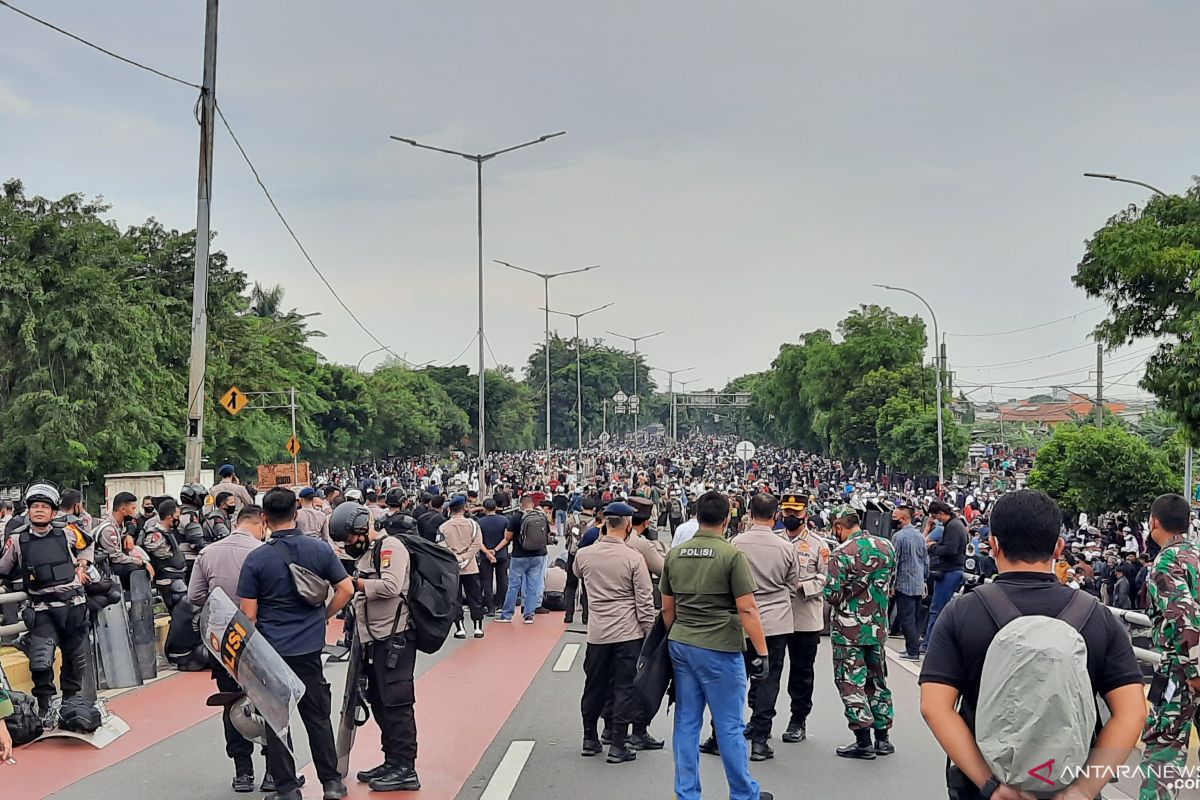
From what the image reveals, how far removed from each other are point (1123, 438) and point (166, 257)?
1195 inches

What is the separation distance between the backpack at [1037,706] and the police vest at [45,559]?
25.9ft

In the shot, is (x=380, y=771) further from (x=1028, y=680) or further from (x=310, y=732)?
(x=1028, y=680)

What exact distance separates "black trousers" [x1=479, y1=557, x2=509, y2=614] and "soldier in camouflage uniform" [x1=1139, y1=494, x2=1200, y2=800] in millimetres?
10796

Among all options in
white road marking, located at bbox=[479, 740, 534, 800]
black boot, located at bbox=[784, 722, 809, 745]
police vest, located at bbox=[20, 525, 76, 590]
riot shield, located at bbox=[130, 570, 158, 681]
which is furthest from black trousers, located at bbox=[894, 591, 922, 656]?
police vest, located at bbox=[20, 525, 76, 590]

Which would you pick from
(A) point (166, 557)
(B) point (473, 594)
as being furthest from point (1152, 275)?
(A) point (166, 557)

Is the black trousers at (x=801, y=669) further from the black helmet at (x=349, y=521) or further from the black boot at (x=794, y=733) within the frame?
the black helmet at (x=349, y=521)

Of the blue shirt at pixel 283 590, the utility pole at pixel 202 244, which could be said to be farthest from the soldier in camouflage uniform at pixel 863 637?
the utility pole at pixel 202 244

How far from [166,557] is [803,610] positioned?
21.7ft

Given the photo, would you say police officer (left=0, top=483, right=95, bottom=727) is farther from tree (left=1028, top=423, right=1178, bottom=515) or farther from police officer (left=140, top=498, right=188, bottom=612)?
tree (left=1028, top=423, right=1178, bottom=515)

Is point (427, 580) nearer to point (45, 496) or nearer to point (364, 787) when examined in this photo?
point (364, 787)

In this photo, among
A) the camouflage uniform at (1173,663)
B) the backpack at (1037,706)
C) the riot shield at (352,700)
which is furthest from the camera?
the riot shield at (352,700)

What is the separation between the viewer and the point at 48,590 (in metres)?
9.23

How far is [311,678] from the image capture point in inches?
276

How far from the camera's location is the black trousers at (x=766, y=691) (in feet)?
26.9
